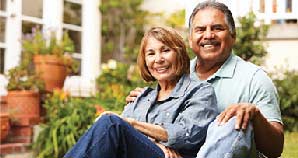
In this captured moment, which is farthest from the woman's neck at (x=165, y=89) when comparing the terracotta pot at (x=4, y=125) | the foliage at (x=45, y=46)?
the foliage at (x=45, y=46)

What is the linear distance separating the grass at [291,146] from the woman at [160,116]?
1201 mm

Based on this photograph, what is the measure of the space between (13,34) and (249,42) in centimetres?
227

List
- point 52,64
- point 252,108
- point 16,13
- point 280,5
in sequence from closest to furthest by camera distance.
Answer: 1. point 252,108
2. point 52,64
3. point 16,13
4. point 280,5

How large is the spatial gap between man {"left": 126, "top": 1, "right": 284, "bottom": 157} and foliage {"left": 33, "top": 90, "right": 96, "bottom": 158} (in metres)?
2.35

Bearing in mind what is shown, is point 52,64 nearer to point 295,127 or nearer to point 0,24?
point 0,24

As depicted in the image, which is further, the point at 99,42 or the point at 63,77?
the point at 99,42

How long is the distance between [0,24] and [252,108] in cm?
424

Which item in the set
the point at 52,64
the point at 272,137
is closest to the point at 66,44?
the point at 52,64

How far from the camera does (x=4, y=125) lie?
501 cm

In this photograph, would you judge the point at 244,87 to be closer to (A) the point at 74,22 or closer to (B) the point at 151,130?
(B) the point at 151,130

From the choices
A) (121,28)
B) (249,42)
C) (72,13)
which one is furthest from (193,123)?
(121,28)

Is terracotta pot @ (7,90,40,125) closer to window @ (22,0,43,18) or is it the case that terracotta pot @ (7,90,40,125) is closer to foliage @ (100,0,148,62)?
window @ (22,0,43,18)

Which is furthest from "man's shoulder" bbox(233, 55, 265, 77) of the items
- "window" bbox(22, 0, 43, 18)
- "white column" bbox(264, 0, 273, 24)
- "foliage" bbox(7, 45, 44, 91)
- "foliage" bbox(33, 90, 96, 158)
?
"white column" bbox(264, 0, 273, 24)

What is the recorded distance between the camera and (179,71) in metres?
2.58
